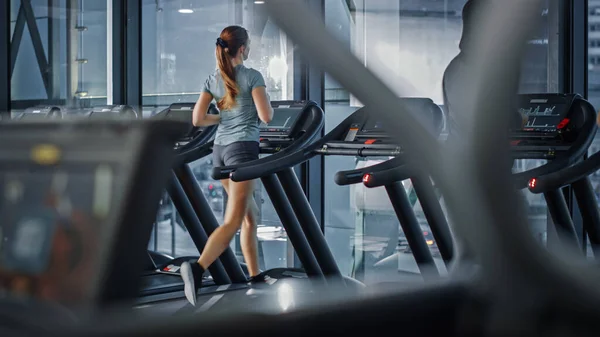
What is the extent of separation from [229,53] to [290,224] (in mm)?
946

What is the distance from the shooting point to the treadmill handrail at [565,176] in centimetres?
324

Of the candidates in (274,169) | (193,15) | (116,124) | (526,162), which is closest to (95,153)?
(116,124)

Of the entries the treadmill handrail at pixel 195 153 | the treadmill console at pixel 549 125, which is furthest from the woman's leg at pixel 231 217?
the treadmill console at pixel 549 125

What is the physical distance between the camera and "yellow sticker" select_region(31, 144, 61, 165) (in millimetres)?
610

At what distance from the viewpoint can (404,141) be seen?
0.72m

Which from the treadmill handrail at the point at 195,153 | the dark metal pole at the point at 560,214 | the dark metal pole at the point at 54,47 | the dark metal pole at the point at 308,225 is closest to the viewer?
the dark metal pole at the point at 560,214

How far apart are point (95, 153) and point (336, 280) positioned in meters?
3.52

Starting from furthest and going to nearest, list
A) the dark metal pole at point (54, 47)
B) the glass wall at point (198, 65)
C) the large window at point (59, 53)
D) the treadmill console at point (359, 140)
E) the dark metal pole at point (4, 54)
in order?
the dark metal pole at point (54, 47), the large window at point (59, 53), the dark metal pole at point (4, 54), the glass wall at point (198, 65), the treadmill console at point (359, 140)

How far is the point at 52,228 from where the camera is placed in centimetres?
60

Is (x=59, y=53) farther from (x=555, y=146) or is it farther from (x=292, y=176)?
(x=555, y=146)

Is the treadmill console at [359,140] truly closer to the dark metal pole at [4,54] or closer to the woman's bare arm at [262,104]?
the woman's bare arm at [262,104]

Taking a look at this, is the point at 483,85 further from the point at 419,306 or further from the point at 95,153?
the point at 95,153

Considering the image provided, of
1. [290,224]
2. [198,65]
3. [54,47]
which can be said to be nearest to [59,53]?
[54,47]

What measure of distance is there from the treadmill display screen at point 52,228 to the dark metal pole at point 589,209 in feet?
10.4
